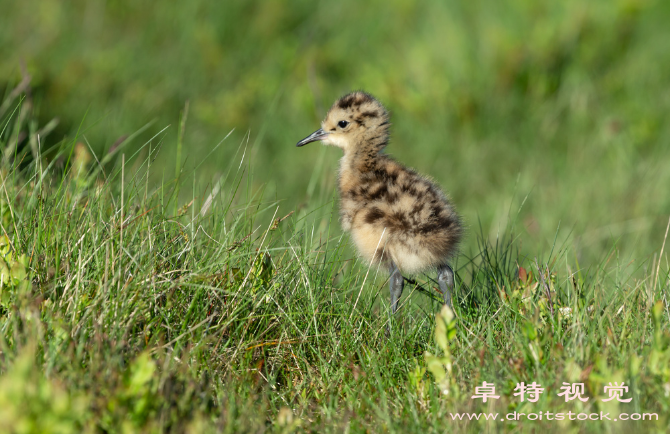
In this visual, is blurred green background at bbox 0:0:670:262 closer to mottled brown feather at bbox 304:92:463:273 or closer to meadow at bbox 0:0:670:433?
meadow at bbox 0:0:670:433

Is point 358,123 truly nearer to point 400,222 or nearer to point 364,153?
point 364,153

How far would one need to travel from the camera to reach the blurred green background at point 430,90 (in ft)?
21.1

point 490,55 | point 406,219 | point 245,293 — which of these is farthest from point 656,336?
point 490,55

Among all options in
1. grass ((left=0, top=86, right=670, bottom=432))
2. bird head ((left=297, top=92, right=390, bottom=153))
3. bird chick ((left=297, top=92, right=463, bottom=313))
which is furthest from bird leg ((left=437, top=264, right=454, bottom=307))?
bird head ((left=297, top=92, right=390, bottom=153))

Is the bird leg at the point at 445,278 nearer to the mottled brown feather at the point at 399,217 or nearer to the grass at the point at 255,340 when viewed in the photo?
the mottled brown feather at the point at 399,217

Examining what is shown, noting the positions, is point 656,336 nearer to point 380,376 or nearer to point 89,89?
point 380,376

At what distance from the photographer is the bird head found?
413 cm

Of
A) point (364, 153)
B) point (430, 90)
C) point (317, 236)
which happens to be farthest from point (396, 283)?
point (430, 90)

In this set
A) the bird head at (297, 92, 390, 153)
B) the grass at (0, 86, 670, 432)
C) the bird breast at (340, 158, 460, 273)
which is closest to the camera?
the grass at (0, 86, 670, 432)

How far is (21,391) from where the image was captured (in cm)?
186

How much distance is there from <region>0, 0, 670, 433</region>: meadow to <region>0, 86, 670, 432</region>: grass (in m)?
0.01

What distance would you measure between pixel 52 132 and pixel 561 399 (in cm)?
584

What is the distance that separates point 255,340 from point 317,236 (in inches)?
43.8

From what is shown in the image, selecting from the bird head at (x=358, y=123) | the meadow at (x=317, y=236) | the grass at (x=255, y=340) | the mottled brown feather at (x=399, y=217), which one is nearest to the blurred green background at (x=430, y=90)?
the meadow at (x=317, y=236)
